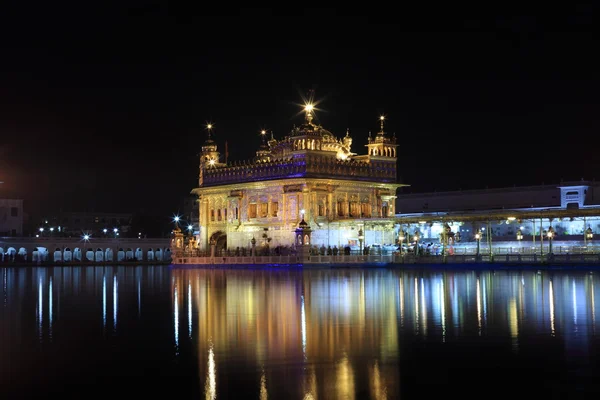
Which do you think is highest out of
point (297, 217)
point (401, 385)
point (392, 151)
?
point (392, 151)

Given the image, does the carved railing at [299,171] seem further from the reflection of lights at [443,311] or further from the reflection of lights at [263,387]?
the reflection of lights at [263,387]

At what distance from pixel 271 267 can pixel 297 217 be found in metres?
5.71

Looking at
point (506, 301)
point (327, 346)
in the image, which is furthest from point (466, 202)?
point (327, 346)

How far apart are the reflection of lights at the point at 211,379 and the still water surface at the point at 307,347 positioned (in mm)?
14

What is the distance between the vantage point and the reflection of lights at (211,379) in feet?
37.0

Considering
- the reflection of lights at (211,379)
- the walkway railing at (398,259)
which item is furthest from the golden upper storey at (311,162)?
Answer: the reflection of lights at (211,379)

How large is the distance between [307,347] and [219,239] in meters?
56.6

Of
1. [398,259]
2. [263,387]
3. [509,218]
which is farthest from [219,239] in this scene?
[263,387]

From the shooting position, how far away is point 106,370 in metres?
13.0

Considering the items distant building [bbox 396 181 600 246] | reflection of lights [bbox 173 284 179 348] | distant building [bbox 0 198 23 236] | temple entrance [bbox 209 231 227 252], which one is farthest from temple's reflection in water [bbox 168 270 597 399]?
distant building [bbox 0 198 23 236]

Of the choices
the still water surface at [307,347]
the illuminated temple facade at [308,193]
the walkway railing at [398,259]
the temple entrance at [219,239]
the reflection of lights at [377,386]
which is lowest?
the reflection of lights at [377,386]

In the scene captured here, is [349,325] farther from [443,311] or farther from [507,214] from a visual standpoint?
[507,214]

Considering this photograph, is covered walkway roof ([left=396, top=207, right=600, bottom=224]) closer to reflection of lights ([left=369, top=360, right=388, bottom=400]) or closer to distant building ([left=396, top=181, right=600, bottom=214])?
distant building ([left=396, top=181, right=600, bottom=214])

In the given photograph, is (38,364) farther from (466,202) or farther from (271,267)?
(466,202)
